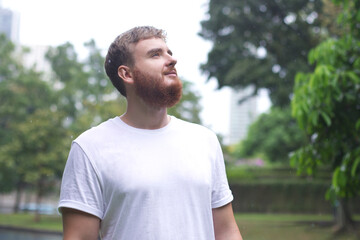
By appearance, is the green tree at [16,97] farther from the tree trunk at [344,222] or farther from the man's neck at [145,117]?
the man's neck at [145,117]

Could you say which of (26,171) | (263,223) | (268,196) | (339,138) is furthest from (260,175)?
(339,138)

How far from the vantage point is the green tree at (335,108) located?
354 cm

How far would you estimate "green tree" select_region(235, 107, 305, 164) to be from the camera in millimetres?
26859

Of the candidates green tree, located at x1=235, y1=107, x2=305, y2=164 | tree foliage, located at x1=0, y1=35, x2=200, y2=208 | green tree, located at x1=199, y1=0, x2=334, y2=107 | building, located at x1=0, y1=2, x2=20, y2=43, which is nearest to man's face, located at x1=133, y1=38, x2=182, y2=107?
green tree, located at x1=199, y1=0, x2=334, y2=107

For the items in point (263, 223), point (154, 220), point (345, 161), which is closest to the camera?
point (154, 220)

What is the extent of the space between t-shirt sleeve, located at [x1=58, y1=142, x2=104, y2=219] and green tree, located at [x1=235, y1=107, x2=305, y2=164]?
2407 centimetres

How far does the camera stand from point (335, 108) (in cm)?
384

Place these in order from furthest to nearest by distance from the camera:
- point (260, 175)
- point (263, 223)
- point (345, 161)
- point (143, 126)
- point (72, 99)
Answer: point (72, 99)
point (260, 175)
point (263, 223)
point (345, 161)
point (143, 126)

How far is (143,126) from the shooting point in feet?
4.72

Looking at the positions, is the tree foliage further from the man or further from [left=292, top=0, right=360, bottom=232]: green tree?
the man

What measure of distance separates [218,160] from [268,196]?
17469 mm

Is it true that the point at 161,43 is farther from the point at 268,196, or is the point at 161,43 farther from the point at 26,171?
the point at 26,171

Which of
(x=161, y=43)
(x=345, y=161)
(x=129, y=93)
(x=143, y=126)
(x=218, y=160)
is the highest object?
(x=161, y=43)

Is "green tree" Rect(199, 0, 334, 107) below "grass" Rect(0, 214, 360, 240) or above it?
above
